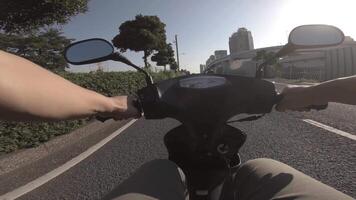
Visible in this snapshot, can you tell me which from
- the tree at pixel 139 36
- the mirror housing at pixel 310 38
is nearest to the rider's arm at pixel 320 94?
the mirror housing at pixel 310 38

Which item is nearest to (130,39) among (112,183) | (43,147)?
(43,147)

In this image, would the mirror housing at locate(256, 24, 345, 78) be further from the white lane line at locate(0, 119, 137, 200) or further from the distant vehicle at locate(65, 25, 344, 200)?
the white lane line at locate(0, 119, 137, 200)

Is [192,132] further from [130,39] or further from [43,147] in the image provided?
[130,39]

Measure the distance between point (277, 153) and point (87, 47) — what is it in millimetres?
4622

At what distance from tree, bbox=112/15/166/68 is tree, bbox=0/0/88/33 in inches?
1102

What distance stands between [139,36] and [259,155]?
38409 mm

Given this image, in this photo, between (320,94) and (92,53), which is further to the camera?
(92,53)

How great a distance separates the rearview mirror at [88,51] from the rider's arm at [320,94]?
908mm

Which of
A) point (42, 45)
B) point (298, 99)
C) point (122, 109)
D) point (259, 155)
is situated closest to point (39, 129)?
point (259, 155)

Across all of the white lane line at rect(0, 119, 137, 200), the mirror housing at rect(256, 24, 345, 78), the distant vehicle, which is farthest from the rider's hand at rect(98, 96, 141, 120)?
the white lane line at rect(0, 119, 137, 200)

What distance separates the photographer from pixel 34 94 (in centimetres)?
100

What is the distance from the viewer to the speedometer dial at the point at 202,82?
183 centimetres

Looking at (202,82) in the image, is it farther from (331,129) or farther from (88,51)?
(331,129)

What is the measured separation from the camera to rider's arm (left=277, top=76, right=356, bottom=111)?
1.62 m
